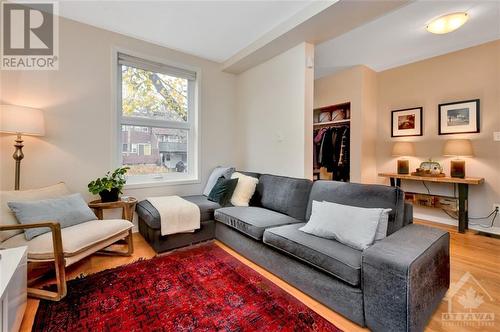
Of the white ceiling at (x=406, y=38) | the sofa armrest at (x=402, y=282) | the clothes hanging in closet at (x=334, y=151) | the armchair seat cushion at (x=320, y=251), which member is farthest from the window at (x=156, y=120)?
the sofa armrest at (x=402, y=282)

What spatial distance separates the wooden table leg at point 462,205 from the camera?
3.10 meters

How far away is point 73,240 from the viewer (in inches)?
69.2

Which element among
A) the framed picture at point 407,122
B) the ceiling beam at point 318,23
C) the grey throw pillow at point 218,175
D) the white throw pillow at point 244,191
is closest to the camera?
the ceiling beam at point 318,23

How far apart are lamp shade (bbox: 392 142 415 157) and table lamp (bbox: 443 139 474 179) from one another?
48cm

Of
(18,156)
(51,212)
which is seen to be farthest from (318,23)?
(18,156)

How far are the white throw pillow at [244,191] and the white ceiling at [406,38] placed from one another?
2.12m

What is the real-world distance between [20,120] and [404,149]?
493 cm

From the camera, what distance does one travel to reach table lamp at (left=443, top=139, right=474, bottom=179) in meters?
3.08

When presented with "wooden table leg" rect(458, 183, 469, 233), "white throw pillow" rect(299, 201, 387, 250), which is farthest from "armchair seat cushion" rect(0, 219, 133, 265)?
"wooden table leg" rect(458, 183, 469, 233)

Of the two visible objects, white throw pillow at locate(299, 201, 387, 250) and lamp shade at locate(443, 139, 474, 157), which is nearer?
white throw pillow at locate(299, 201, 387, 250)

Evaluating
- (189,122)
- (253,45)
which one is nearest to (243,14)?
(253,45)

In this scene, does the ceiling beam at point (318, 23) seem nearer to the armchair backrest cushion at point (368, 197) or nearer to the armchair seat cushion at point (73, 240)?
the armchair backrest cushion at point (368, 197)

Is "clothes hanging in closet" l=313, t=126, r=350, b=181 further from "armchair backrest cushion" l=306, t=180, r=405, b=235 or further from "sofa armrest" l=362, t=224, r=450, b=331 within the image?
"sofa armrest" l=362, t=224, r=450, b=331

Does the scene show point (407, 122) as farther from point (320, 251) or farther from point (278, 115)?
point (320, 251)
